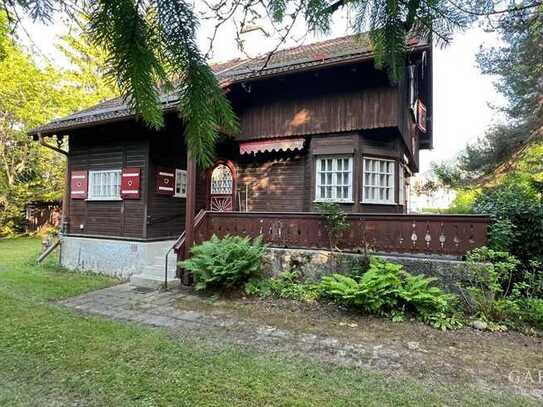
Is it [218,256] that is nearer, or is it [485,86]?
[218,256]

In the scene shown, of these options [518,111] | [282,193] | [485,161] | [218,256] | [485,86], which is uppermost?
[485,86]

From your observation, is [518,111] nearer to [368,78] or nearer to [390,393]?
[368,78]

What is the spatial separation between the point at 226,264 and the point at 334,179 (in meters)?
3.48

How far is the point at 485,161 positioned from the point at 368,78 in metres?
10.6

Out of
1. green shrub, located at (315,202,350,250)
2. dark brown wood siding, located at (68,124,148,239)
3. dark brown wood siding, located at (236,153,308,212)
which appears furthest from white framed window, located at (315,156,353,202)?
dark brown wood siding, located at (68,124,148,239)

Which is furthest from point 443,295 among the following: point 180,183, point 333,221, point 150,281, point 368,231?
point 180,183

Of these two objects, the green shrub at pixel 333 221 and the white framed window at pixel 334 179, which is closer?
the green shrub at pixel 333 221

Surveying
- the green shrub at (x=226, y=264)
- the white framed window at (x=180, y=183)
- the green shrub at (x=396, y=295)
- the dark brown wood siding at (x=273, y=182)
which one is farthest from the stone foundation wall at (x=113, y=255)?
the green shrub at (x=396, y=295)

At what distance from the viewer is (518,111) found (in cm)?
1498

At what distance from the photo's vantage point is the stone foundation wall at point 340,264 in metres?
5.66

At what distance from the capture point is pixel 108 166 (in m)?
9.78

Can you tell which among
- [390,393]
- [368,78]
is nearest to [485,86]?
[368,78]

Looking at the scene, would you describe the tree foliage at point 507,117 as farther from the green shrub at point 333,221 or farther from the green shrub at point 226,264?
the green shrub at point 226,264

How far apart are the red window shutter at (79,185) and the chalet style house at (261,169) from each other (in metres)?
0.04
